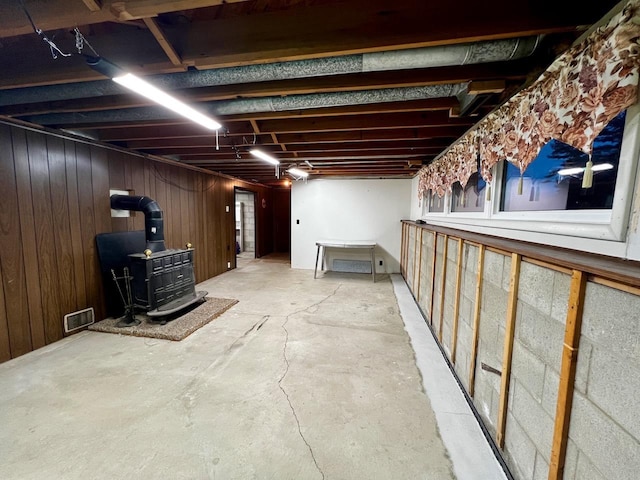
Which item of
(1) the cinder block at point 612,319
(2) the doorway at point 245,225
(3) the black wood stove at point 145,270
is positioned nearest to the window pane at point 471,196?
(1) the cinder block at point 612,319

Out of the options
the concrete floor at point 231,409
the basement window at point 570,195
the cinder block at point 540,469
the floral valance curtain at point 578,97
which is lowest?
the concrete floor at point 231,409

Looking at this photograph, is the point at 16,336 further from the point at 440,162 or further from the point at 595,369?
the point at 440,162

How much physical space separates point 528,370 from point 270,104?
92.9 inches

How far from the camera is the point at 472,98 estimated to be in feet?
5.83

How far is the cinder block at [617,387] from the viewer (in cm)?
76

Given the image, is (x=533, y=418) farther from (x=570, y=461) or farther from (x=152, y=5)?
(x=152, y=5)

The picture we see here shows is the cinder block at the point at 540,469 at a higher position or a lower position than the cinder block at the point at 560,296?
lower

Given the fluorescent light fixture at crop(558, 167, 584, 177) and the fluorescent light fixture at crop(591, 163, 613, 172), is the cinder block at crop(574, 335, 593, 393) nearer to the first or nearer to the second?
the fluorescent light fixture at crop(591, 163, 613, 172)

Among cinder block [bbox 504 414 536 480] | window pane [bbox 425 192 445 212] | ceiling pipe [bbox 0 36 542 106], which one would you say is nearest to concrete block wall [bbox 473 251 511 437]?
cinder block [bbox 504 414 536 480]

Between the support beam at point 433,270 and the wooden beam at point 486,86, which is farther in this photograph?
the support beam at point 433,270

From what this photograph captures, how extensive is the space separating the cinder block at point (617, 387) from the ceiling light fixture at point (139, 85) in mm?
2534

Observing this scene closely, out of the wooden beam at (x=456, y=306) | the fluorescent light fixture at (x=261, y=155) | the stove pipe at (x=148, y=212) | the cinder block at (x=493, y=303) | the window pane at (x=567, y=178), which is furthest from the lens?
the fluorescent light fixture at (x=261, y=155)

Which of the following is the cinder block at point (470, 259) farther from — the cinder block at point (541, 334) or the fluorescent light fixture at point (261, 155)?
the fluorescent light fixture at point (261, 155)

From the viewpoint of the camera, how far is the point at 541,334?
1168mm
